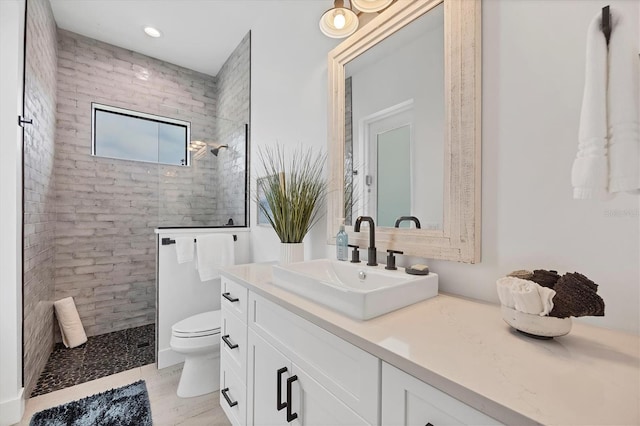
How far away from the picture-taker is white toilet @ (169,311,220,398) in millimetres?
1857

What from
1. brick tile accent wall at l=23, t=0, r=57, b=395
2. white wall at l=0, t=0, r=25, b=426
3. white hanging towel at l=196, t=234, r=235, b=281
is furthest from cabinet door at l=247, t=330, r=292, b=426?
brick tile accent wall at l=23, t=0, r=57, b=395

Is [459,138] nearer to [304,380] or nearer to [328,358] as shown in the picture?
[328,358]

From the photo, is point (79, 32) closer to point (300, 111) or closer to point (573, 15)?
point (300, 111)

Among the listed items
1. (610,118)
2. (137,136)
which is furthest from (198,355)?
(137,136)

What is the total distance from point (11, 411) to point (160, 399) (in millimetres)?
755

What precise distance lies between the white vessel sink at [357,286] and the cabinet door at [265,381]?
26 centimetres

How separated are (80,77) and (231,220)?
82.2 inches

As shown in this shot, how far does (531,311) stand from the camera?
66 cm

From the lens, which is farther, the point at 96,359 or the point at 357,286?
the point at 96,359

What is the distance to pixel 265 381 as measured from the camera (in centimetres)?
113

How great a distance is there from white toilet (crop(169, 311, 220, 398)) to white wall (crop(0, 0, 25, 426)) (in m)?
0.83

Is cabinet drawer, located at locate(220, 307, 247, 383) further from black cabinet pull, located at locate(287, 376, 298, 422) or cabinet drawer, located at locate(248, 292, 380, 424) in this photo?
black cabinet pull, located at locate(287, 376, 298, 422)

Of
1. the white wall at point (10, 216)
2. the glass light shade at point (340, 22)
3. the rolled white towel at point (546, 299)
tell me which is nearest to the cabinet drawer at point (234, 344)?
the rolled white towel at point (546, 299)

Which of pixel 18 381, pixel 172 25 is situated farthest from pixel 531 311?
pixel 172 25
